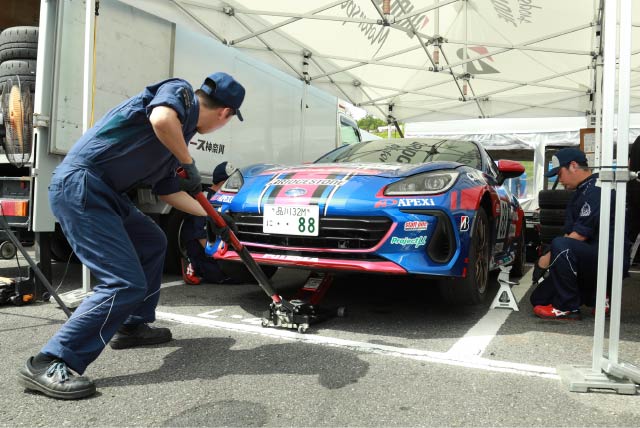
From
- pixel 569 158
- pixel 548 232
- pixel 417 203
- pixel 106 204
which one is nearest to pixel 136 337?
pixel 106 204

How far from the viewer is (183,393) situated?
2135 millimetres

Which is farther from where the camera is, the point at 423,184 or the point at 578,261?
the point at 578,261

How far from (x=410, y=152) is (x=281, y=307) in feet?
6.26

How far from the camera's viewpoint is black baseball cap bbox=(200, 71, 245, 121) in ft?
7.74

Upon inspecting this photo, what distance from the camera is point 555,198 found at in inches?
254

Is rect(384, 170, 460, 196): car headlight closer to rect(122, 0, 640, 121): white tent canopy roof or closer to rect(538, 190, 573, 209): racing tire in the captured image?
rect(538, 190, 573, 209): racing tire

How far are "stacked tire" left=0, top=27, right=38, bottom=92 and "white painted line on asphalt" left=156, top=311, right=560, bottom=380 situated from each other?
235cm

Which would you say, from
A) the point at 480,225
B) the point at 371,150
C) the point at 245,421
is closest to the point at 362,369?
the point at 245,421

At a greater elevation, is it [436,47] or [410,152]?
[436,47]

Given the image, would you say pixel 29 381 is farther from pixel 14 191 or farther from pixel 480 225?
pixel 480 225

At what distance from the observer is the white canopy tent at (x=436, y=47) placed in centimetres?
797

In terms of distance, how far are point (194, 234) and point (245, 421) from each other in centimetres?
313

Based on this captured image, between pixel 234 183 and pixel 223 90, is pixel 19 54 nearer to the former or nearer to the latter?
pixel 234 183

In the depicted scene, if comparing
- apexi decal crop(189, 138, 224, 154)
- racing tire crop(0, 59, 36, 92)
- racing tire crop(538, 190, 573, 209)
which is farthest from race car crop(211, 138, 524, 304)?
racing tire crop(538, 190, 573, 209)
